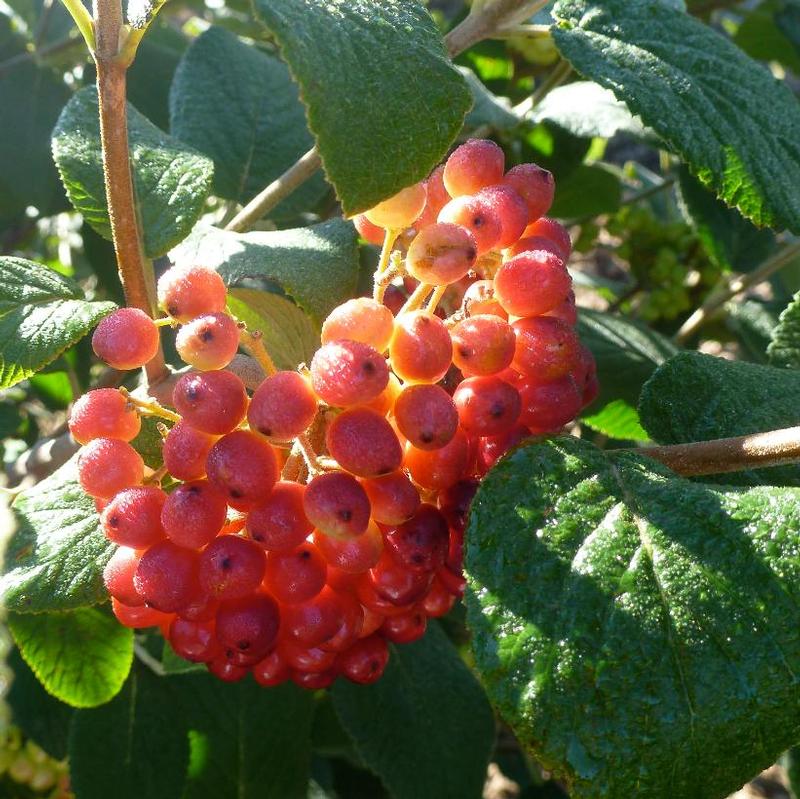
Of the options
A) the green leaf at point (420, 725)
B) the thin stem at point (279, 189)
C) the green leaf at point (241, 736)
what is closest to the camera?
the thin stem at point (279, 189)

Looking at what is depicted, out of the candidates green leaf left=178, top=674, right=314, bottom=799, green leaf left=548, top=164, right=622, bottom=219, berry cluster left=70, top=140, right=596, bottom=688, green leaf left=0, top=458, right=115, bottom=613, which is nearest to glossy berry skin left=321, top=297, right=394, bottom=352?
berry cluster left=70, top=140, right=596, bottom=688

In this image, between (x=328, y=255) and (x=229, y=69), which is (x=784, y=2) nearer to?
(x=229, y=69)

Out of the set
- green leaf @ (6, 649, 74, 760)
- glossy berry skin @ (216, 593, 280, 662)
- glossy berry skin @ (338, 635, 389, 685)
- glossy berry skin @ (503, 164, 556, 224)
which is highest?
glossy berry skin @ (503, 164, 556, 224)

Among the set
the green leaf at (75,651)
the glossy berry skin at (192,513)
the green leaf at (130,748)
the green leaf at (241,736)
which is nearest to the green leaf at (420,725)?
the green leaf at (241,736)

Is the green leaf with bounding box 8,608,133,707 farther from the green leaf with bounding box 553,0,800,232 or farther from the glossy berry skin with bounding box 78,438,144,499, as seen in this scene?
the green leaf with bounding box 553,0,800,232

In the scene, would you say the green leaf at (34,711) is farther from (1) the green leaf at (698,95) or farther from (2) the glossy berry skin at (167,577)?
(1) the green leaf at (698,95)

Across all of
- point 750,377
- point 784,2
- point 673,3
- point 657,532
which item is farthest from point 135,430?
point 784,2

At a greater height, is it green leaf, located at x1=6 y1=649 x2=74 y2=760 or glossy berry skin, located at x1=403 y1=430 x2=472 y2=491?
glossy berry skin, located at x1=403 y1=430 x2=472 y2=491
